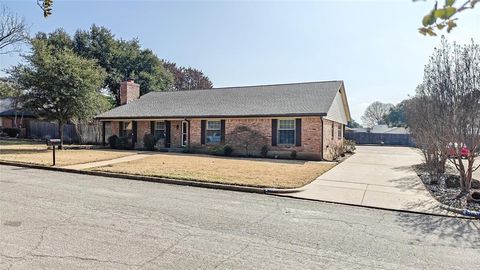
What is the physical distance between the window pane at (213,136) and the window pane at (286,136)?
4.09m

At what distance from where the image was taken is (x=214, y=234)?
4.96 metres

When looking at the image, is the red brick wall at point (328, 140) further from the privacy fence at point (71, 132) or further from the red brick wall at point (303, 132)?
the privacy fence at point (71, 132)

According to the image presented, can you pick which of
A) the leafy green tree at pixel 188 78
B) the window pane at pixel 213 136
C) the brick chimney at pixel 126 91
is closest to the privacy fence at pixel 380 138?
the leafy green tree at pixel 188 78

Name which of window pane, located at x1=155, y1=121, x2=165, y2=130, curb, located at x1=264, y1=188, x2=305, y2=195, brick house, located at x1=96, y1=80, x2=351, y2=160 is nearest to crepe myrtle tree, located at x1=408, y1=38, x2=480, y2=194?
curb, located at x1=264, y1=188, x2=305, y2=195

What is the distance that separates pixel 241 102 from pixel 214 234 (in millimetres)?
16998

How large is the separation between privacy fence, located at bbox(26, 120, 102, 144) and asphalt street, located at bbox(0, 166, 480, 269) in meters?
20.3

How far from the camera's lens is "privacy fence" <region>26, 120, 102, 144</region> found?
27141 mm

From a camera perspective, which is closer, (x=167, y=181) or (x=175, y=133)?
(x=167, y=181)

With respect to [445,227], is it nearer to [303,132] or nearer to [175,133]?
[303,132]

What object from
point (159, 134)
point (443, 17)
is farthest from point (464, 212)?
point (159, 134)

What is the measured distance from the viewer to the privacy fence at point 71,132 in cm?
2714

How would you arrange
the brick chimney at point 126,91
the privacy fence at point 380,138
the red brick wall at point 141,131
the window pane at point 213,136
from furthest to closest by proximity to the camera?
the privacy fence at point 380,138 → the brick chimney at point 126,91 → the red brick wall at point 141,131 → the window pane at point 213,136

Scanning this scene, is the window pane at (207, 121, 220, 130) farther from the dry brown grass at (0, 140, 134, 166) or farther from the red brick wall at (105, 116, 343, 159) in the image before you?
the dry brown grass at (0, 140, 134, 166)

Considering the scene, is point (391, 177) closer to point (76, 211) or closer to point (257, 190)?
point (257, 190)
